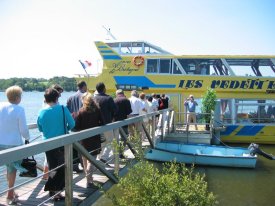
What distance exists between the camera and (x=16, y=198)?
14.5ft

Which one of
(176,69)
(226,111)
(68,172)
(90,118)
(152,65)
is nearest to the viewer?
(68,172)

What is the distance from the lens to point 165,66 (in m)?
17.9

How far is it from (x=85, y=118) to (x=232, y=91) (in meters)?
12.9

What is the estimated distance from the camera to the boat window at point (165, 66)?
17.9 m

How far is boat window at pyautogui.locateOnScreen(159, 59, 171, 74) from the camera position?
58.6 feet

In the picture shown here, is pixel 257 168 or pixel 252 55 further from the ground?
pixel 252 55

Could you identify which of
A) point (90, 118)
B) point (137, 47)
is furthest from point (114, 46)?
point (90, 118)

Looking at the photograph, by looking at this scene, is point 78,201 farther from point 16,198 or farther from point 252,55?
point 252,55

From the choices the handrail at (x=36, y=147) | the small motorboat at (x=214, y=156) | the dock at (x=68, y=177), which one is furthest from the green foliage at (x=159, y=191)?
the small motorboat at (x=214, y=156)

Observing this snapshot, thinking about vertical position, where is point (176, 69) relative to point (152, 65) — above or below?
below

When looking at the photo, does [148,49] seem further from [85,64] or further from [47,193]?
[47,193]

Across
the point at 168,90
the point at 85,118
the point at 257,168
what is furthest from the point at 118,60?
the point at 85,118

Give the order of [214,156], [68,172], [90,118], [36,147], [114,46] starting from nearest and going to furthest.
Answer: [36,147]
[68,172]
[90,118]
[214,156]
[114,46]

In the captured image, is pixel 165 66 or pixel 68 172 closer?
pixel 68 172
